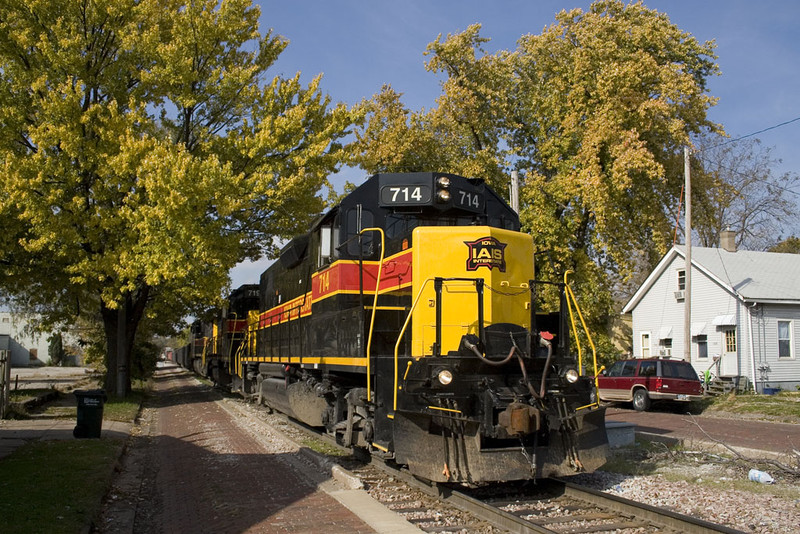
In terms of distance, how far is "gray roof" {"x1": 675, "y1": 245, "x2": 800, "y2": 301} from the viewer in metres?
24.5

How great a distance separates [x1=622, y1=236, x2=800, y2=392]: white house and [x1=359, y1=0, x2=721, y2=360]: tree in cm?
265

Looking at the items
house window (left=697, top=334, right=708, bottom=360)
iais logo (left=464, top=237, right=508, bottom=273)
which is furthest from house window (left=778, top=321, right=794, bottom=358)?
iais logo (left=464, top=237, right=508, bottom=273)

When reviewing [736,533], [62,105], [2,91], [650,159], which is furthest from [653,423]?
[2,91]

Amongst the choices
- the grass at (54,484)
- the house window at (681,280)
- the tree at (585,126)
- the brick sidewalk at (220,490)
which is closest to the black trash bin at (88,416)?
the grass at (54,484)

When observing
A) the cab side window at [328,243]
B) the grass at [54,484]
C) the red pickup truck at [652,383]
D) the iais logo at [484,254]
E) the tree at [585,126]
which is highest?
the tree at [585,126]

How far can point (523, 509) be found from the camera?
6.87 meters

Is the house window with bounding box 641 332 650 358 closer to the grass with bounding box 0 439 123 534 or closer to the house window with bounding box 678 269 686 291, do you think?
the house window with bounding box 678 269 686 291

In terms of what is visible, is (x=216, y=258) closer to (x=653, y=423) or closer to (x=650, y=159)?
(x=653, y=423)

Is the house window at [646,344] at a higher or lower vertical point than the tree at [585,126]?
lower

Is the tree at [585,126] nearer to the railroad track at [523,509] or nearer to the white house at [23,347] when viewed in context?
the railroad track at [523,509]

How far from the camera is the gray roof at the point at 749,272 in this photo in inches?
960

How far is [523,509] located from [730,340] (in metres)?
21.0

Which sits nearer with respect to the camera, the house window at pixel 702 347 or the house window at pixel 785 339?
the house window at pixel 785 339

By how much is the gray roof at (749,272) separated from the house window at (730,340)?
1.64 meters
